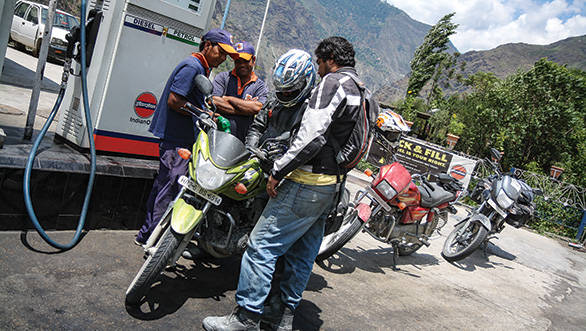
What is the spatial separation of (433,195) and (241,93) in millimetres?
3109

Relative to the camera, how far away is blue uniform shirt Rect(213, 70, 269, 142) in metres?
4.37

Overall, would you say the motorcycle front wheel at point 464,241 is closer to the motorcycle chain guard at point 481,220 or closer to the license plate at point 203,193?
the motorcycle chain guard at point 481,220

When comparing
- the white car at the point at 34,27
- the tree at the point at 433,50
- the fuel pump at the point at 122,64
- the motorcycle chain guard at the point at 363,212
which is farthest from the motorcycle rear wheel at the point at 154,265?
the tree at the point at 433,50

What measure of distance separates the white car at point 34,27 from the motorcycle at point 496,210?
13432 millimetres

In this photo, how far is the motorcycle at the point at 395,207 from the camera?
4.80 meters

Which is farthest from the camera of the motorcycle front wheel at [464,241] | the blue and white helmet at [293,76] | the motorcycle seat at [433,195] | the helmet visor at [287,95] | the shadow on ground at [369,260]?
the motorcycle front wheel at [464,241]

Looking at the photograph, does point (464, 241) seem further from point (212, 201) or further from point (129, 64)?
point (129, 64)

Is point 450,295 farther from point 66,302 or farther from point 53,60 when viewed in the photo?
point 53,60

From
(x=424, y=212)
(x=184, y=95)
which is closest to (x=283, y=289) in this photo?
(x=184, y=95)

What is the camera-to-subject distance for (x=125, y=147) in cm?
439

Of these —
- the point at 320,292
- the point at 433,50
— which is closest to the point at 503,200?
the point at 320,292

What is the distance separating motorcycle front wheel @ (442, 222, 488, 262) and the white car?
1340 centimetres

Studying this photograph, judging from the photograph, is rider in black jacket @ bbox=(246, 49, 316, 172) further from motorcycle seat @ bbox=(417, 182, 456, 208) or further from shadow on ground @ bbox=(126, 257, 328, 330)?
motorcycle seat @ bbox=(417, 182, 456, 208)

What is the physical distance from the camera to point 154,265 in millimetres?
2766
